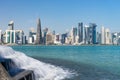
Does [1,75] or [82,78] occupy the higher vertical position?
[1,75]

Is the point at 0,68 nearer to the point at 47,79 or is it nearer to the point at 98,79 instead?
the point at 47,79

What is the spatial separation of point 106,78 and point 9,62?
36.1 ft

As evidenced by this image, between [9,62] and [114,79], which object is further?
[114,79]

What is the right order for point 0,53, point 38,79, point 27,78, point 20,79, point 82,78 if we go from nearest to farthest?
point 20,79 → point 27,78 → point 38,79 → point 82,78 → point 0,53

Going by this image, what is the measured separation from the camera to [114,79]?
109ft

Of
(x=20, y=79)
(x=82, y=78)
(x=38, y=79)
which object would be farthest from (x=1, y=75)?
(x=82, y=78)

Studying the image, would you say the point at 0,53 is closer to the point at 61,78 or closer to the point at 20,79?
the point at 61,78

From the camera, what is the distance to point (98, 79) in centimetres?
3266

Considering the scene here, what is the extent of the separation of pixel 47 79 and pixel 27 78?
20.9ft

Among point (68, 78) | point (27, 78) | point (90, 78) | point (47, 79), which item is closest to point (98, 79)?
point (90, 78)

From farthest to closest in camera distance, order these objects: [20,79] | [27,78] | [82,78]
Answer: [82,78] → [27,78] → [20,79]

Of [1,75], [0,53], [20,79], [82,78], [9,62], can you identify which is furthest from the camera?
[0,53]

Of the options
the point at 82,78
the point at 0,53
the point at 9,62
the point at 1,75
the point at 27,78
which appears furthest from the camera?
the point at 0,53

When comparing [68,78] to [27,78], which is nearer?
[27,78]
